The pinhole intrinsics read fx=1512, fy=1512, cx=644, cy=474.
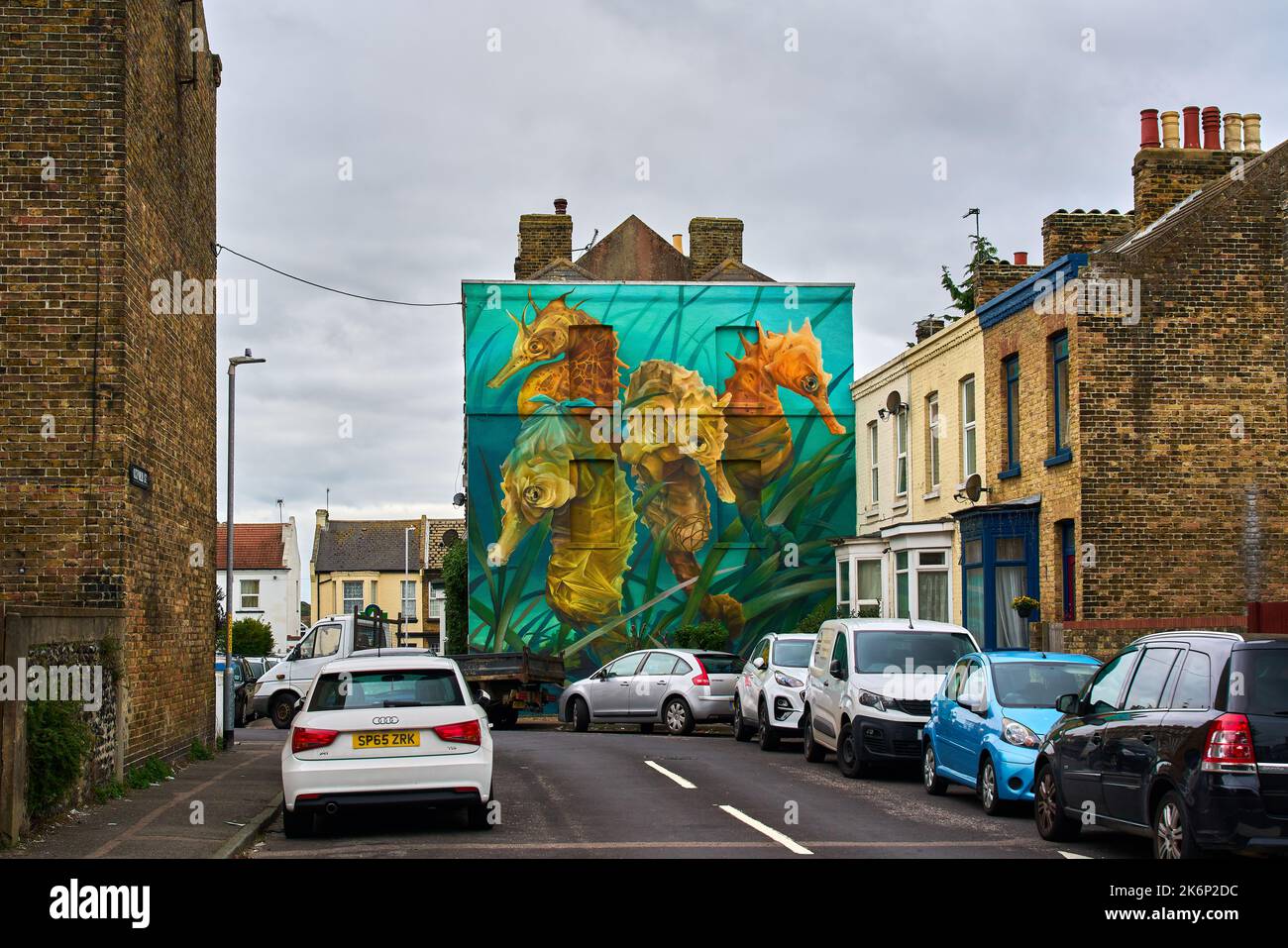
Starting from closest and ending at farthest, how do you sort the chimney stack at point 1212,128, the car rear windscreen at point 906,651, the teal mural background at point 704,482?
1. the car rear windscreen at point 906,651
2. the chimney stack at point 1212,128
3. the teal mural background at point 704,482

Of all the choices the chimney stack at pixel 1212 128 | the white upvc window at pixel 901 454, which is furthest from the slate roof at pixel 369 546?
the chimney stack at pixel 1212 128

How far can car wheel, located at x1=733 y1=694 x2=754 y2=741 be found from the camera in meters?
24.7

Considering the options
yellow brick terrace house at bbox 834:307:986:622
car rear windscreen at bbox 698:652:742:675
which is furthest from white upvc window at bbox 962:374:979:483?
car rear windscreen at bbox 698:652:742:675

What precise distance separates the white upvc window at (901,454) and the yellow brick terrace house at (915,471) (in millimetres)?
22

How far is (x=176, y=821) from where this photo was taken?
13227mm

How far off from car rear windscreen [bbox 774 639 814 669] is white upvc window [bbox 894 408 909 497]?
1054 cm

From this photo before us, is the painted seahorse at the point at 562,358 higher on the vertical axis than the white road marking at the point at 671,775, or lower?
higher

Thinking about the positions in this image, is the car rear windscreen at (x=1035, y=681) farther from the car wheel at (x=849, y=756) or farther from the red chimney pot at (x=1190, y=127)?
the red chimney pot at (x=1190, y=127)

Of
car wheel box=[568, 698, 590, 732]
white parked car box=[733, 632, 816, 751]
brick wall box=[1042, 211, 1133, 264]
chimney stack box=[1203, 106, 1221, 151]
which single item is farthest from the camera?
car wheel box=[568, 698, 590, 732]

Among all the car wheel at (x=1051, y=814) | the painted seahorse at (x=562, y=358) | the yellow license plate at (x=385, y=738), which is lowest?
the car wheel at (x=1051, y=814)

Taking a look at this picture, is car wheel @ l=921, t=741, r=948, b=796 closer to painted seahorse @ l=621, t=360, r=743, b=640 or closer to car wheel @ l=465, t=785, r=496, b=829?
car wheel @ l=465, t=785, r=496, b=829

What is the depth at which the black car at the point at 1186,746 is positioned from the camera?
9.27 metres

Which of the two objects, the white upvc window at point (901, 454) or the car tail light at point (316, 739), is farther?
the white upvc window at point (901, 454)

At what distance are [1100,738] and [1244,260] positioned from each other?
1492 centimetres
